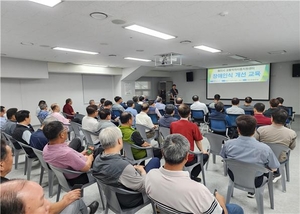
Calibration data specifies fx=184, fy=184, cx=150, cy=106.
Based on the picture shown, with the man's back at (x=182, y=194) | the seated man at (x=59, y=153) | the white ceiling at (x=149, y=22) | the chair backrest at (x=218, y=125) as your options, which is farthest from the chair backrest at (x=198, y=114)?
the man's back at (x=182, y=194)

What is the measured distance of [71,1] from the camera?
2367mm

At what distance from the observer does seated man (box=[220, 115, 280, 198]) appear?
190 centimetres

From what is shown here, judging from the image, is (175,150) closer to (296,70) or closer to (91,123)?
(91,123)

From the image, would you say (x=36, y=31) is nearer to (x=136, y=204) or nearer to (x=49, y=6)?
(x=49, y=6)

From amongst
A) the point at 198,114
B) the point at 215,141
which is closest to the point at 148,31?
the point at 215,141

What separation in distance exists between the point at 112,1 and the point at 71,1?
0.53 metres

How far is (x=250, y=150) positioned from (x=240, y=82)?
969 centimetres

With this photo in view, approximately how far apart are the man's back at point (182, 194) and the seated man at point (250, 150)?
98cm

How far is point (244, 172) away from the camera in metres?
1.95

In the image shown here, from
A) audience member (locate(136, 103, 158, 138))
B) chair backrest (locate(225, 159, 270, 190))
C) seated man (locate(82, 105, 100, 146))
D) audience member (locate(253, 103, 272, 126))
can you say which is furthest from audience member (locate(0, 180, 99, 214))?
audience member (locate(253, 103, 272, 126))

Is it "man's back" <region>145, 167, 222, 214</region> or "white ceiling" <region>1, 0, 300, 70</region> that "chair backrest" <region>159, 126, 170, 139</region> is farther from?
"man's back" <region>145, 167, 222, 214</region>

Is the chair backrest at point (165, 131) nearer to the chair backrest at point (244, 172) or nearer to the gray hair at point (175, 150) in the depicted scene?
the chair backrest at point (244, 172)

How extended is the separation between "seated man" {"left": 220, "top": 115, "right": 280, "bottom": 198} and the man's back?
0.98 m

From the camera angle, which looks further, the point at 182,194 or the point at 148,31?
the point at 148,31
